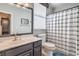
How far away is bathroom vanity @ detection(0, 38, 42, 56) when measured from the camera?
0.99 meters

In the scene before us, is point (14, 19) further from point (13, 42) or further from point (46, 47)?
Answer: point (46, 47)

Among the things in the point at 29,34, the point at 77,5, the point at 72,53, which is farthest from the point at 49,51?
the point at 77,5

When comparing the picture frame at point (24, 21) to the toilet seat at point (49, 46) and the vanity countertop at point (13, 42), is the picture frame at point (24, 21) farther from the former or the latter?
the toilet seat at point (49, 46)

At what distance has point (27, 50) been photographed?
1278 millimetres

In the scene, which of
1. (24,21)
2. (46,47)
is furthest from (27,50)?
(24,21)

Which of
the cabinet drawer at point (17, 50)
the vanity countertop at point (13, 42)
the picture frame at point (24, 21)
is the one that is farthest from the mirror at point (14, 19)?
the cabinet drawer at point (17, 50)

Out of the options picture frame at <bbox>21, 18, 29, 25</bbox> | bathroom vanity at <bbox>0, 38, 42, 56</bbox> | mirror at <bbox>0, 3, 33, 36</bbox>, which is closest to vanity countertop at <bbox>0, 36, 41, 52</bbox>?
bathroom vanity at <bbox>0, 38, 42, 56</bbox>

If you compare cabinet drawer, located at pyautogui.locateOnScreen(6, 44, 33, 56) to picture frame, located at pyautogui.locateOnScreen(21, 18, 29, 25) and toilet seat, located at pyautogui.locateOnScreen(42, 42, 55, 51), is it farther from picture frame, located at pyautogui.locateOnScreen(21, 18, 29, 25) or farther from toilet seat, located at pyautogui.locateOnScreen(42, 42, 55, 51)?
picture frame, located at pyautogui.locateOnScreen(21, 18, 29, 25)

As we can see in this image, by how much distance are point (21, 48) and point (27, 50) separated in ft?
0.44

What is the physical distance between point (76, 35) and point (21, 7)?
1.00 m

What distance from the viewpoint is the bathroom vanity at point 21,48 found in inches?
38.8

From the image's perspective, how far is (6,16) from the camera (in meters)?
1.17

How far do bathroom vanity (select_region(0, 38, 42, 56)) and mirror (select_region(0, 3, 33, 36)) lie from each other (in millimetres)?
168

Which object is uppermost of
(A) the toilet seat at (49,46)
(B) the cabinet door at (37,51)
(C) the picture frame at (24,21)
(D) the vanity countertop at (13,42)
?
(C) the picture frame at (24,21)
